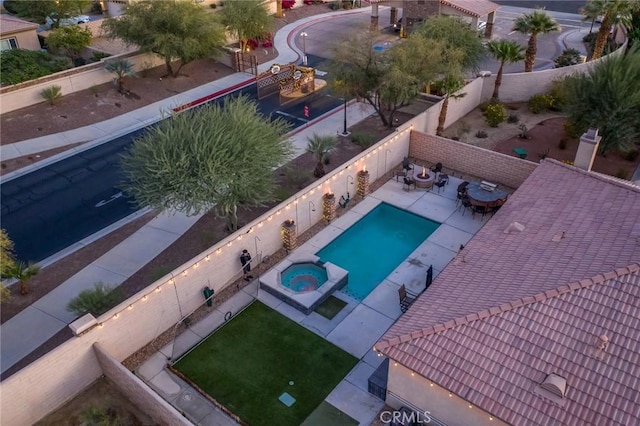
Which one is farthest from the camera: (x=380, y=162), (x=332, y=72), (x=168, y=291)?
(x=332, y=72)

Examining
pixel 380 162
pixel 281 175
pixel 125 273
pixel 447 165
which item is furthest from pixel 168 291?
pixel 447 165

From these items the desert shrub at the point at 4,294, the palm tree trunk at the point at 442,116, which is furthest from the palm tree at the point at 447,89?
the desert shrub at the point at 4,294

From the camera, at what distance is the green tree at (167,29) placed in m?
38.0

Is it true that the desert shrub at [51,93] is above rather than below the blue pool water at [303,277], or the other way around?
above

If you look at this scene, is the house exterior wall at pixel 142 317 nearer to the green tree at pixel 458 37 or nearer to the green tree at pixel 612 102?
the green tree at pixel 458 37

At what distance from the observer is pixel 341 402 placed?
15984mm

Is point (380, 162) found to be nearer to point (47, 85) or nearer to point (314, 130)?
point (314, 130)

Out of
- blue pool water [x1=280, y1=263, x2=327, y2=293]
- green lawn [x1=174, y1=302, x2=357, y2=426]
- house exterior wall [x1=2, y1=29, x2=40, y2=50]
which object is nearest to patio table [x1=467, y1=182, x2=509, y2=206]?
blue pool water [x1=280, y1=263, x2=327, y2=293]

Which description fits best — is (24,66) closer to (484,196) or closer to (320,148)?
(320,148)

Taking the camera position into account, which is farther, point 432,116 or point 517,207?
point 432,116

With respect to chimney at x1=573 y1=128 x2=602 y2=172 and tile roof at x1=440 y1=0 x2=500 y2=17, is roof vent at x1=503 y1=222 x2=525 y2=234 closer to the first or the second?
chimney at x1=573 y1=128 x2=602 y2=172

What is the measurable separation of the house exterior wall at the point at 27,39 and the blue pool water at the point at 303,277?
3614 cm

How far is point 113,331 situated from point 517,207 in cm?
1574

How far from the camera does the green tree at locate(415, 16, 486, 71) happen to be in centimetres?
3231
